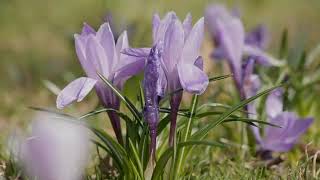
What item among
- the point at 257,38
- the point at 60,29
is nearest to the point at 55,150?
the point at 257,38

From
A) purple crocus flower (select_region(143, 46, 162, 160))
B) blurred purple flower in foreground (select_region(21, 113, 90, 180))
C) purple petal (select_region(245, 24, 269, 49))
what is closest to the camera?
blurred purple flower in foreground (select_region(21, 113, 90, 180))

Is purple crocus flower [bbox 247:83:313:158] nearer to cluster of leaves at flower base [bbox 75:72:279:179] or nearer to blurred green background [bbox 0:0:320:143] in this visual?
cluster of leaves at flower base [bbox 75:72:279:179]

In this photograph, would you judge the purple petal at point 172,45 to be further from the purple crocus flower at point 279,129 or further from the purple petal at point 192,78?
the purple crocus flower at point 279,129

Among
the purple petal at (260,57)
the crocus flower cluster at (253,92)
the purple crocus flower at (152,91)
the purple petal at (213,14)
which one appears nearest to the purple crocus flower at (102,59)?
the purple crocus flower at (152,91)

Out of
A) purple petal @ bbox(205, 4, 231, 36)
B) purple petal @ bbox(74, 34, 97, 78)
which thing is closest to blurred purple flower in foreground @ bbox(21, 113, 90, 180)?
purple petal @ bbox(74, 34, 97, 78)

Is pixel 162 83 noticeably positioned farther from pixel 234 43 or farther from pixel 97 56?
pixel 234 43

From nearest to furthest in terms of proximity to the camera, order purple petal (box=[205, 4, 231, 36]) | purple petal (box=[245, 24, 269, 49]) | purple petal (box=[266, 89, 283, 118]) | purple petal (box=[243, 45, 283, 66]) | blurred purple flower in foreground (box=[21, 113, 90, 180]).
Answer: blurred purple flower in foreground (box=[21, 113, 90, 180]) → purple petal (box=[266, 89, 283, 118]) → purple petal (box=[243, 45, 283, 66]) → purple petal (box=[245, 24, 269, 49]) → purple petal (box=[205, 4, 231, 36])
